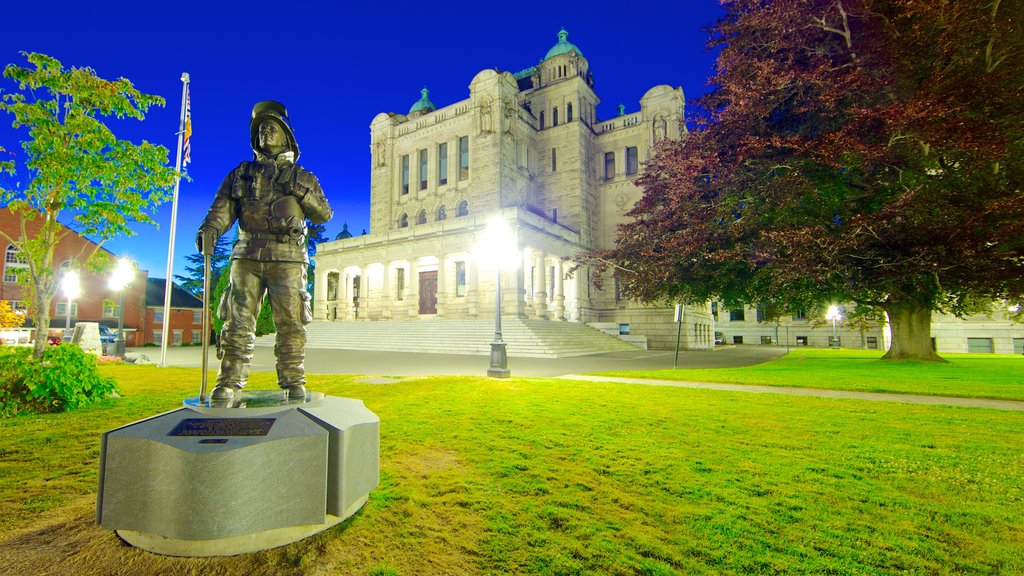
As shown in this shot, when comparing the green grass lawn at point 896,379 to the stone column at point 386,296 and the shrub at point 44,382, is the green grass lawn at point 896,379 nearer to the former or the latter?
the shrub at point 44,382

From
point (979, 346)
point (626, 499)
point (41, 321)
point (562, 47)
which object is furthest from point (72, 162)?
point (979, 346)

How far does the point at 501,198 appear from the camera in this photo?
37188 millimetres

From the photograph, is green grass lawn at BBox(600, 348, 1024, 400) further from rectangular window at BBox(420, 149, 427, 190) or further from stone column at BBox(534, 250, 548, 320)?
rectangular window at BBox(420, 149, 427, 190)

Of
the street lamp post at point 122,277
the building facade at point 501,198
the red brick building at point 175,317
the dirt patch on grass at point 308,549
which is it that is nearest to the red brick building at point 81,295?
the red brick building at point 175,317

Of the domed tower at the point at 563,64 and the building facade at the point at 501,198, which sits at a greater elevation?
the domed tower at the point at 563,64

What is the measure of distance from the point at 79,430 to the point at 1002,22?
66.6 feet

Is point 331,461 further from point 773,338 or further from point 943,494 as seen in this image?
point 773,338

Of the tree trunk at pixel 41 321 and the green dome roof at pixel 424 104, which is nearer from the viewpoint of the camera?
the tree trunk at pixel 41 321

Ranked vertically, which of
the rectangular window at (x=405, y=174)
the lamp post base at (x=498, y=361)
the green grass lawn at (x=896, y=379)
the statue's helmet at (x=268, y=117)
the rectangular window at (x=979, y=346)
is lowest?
the rectangular window at (x=979, y=346)

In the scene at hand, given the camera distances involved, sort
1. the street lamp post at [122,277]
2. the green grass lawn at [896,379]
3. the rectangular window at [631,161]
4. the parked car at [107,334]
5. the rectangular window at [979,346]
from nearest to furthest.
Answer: the green grass lawn at [896,379] → the street lamp post at [122,277] → the rectangular window at [979,346] → the parked car at [107,334] → the rectangular window at [631,161]

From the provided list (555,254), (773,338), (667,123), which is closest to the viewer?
(555,254)

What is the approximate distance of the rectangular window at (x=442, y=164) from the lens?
41531mm

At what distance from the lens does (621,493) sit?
362 cm

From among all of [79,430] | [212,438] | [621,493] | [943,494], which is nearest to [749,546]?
[621,493]
